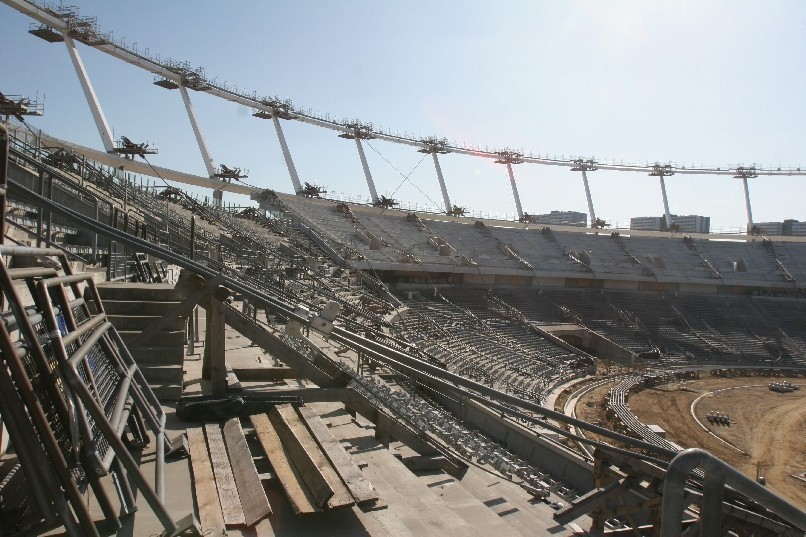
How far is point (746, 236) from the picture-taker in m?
49.5

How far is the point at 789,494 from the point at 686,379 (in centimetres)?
1233

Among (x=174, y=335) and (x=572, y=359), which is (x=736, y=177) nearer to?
(x=572, y=359)

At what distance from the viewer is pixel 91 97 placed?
28.7m

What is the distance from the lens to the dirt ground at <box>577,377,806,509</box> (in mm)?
15602

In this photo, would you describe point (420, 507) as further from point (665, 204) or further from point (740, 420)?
point (665, 204)

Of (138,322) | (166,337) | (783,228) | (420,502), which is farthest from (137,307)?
(783,228)

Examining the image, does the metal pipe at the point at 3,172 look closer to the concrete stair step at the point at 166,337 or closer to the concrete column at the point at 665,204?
the concrete stair step at the point at 166,337

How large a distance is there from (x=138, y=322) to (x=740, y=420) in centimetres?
1960

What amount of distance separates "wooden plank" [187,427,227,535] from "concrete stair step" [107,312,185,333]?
5.63 feet

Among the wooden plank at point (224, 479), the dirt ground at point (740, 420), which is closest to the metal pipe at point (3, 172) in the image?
the wooden plank at point (224, 479)

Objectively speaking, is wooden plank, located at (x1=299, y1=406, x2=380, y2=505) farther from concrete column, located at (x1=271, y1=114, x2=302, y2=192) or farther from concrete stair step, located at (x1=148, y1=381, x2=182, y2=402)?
concrete column, located at (x1=271, y1=114, x2=302, y2=192)

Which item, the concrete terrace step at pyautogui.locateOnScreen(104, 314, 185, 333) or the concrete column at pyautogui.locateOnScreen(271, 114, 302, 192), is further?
the concrete column at pyautogui.locateOnScreen(271, 114, 302, 192)

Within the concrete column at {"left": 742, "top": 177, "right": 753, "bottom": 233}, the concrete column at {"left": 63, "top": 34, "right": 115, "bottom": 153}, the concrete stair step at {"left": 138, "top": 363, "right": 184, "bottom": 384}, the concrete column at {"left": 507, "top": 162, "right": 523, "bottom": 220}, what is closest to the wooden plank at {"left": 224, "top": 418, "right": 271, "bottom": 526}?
the concrete stair step at {"left": 138, "top": 363, "right": 184, "bottom": 384}

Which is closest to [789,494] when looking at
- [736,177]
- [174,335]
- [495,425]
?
[495,425]
